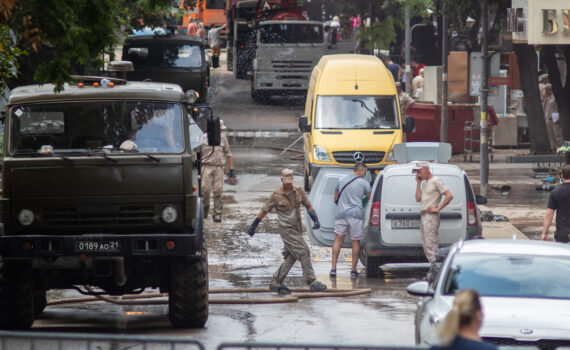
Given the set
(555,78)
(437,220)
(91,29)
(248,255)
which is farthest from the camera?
(555,78)

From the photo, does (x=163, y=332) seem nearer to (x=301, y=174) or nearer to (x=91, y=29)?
(x=91, y=29)

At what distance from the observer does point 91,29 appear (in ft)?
35.2

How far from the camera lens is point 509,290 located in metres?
9.32

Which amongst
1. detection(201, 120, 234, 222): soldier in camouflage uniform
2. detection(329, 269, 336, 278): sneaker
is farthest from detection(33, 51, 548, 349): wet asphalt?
detection(201, 120, 234, 222): soldier in camouflage uniform

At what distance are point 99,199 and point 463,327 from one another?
6.38 metres

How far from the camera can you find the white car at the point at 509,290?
8500 mm

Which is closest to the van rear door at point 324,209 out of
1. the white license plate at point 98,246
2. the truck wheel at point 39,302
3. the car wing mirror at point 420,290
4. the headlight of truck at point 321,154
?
the truck wheel at point 39,302

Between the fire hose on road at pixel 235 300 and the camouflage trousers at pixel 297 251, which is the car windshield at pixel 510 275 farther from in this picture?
the camouflage trousers at pixel 297 251

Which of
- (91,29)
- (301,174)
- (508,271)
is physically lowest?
(301,174)

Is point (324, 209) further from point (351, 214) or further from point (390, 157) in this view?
point (390, 157)

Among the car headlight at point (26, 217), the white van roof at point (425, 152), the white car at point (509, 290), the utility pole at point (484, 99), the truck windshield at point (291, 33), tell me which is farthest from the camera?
the truck windshield at point (291, 33)

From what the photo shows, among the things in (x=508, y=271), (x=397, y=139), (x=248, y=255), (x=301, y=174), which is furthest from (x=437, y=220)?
(x=301, y=174)

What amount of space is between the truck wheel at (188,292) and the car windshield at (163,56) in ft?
55.4

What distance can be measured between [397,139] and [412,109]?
8326 millimetres
